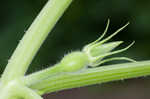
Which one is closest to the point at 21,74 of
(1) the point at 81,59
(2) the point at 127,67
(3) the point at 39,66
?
(1) the point at 81,59

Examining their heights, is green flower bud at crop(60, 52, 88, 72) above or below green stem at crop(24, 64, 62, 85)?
above

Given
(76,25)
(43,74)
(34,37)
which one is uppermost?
(76,25)

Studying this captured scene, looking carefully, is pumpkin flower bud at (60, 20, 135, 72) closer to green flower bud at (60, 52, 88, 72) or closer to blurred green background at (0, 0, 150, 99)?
green flower bud at (60, 52, 88, 72)

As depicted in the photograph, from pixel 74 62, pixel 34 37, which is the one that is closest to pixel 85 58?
pixel 74 62

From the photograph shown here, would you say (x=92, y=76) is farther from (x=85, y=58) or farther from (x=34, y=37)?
(x=34, y=37)

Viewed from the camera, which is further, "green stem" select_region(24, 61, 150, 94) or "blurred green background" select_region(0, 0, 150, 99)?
"blurred green background" select_region(0, 0, 150, 99)

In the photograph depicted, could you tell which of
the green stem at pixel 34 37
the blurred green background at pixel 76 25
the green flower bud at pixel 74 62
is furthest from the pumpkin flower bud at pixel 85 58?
the blurred green background at pixel 76 25

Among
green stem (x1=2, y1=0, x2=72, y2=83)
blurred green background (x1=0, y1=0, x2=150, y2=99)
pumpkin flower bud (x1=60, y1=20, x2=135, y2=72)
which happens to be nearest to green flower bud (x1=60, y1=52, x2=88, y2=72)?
pumpkin flower bud (x1=60, y1=20, x2=135, y2=72)
